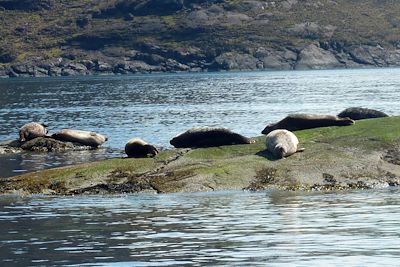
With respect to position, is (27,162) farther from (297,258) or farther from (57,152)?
(297,258)

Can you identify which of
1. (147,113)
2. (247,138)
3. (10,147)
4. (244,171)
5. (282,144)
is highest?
(282,144)

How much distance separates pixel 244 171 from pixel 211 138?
4.85 m

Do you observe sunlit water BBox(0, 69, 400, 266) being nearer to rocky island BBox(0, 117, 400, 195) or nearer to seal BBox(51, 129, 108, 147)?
rocky island BBox(0, 117, 400, 195)

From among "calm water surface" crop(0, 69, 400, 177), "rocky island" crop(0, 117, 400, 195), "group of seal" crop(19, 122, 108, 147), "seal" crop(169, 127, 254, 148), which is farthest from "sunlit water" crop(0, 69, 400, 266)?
"group of seal" crop(19, 122, 108, 147)

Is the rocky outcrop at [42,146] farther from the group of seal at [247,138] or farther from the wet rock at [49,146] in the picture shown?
the group of seal at [247,138]

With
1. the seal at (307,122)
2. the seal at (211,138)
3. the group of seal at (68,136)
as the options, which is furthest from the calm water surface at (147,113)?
the seal at (307,122)

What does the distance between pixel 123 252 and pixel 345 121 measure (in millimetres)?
18882

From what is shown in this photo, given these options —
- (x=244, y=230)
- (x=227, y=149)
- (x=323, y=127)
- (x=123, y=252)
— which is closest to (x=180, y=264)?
(x=123, y=252)

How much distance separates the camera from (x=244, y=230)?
25.0 m

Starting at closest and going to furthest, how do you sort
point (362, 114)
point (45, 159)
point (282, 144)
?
1. point (282, 144)
2. point (362, 114)
3. point (45, 159)

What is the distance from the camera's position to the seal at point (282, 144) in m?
34.4

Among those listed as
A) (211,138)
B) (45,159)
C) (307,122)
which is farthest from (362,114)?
(45,159)

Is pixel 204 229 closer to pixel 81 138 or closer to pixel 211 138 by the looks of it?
pixel 211 138

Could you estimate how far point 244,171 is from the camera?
3394 cm
